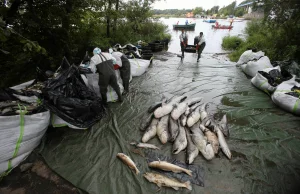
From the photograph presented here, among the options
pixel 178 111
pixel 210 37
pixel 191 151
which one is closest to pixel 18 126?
pixel 191 151

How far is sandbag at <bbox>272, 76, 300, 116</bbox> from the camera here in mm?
3816

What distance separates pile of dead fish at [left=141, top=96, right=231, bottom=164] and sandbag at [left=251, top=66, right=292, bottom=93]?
7.69 ft

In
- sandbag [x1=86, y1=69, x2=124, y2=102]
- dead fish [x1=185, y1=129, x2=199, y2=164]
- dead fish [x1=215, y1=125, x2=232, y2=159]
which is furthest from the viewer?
sandbag [x1=86, y1=69, x2=124, y2=102]

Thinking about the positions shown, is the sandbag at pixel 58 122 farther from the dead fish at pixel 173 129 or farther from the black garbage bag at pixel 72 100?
the dead fish at pixel 173 129

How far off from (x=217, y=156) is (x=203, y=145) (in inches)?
11.1

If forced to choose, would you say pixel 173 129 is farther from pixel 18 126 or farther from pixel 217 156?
pixel 18 126

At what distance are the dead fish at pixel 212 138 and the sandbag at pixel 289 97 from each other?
226 cm

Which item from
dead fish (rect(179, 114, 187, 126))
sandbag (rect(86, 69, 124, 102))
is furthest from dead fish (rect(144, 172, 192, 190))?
sandbag (rect(86, 69, 124, 102))

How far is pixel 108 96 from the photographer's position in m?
4.33

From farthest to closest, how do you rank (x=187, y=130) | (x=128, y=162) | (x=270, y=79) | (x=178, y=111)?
(x=270, y=79) < (x=178, y=111) < (x=187, y=130) < (x=128, y=162)

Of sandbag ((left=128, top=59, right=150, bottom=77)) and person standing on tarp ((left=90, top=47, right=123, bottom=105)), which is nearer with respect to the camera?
person standing on tarp ((left=90, top=47, right=123, bottom=105))

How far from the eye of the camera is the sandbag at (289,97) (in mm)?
3816

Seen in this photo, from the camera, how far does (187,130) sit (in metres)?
3.33

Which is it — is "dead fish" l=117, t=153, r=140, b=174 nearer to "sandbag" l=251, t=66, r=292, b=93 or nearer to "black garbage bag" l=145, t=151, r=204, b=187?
"black garbage bag" l=145, t=151, r=204, b=187
